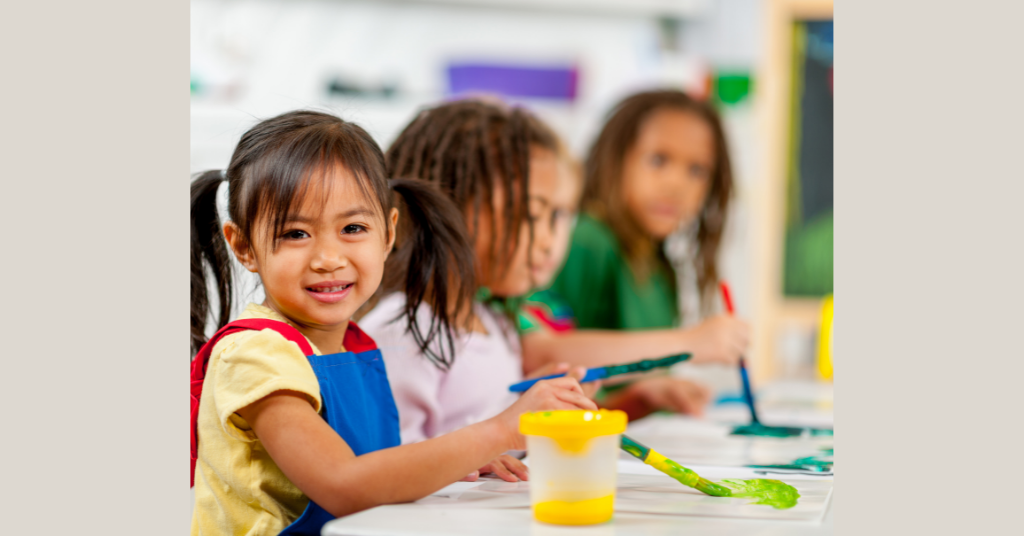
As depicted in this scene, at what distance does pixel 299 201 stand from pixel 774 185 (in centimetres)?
232

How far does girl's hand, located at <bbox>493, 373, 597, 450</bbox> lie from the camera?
0.66 meters

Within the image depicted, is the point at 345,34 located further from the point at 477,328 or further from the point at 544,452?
the point at 544,452

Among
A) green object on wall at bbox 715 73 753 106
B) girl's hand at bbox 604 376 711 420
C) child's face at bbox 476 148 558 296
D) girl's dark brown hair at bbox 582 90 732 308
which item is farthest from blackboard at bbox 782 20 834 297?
child's face at bbox 476 148 558 296

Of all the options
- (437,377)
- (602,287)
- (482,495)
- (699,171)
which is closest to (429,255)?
(437,377)

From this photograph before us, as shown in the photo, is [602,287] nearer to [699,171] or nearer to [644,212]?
[644,212]

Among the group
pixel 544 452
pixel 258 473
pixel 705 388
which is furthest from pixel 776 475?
pixel 705 388

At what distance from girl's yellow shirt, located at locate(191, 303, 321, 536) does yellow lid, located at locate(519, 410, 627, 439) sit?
0.16 m

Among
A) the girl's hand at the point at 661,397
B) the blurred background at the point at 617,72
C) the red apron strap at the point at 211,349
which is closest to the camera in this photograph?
the red apron strap at the point at 211,349

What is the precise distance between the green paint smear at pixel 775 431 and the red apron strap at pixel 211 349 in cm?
63

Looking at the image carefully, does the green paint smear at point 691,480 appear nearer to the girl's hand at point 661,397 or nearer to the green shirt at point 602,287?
the girl's hand at point 661,397

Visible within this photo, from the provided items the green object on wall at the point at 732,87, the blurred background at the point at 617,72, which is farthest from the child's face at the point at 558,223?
the green object on wall at the point at 732,87

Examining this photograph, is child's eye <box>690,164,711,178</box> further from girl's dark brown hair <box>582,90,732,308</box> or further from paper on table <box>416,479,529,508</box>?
paper on table <box>416,479,529,508</box>

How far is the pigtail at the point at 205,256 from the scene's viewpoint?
73 centimetres
